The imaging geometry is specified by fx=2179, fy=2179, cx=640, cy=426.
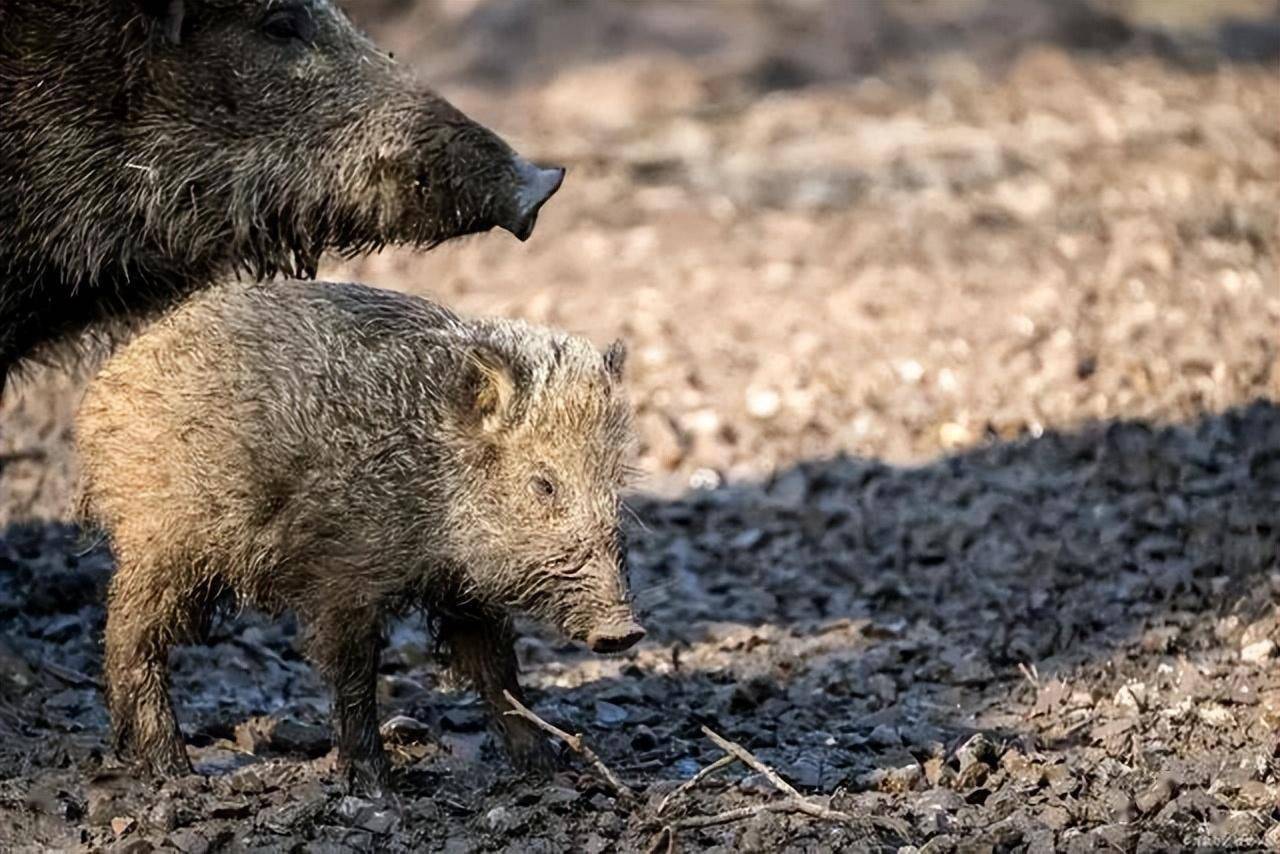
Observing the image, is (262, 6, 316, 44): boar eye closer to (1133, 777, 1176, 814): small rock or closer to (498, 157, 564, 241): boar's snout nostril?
(498, 157, 564, 241): boar's snout nostril

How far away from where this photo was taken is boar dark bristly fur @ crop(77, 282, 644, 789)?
17.5ft

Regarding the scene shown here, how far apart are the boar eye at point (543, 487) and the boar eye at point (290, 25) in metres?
1.51

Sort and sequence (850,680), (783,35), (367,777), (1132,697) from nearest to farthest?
(367,777)
(1132,697)
(850,680)
(783,35)

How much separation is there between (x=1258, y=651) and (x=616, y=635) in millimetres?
2213

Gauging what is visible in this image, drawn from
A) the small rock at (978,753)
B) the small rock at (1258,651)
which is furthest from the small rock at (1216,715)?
the small rock at (978,753)

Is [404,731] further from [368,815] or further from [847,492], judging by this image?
[847,492]

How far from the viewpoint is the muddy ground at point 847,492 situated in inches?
210

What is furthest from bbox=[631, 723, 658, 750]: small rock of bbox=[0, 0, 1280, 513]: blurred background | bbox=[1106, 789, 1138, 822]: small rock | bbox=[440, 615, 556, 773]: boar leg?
bbox=[0, 0, 1280, 513]: blurred background

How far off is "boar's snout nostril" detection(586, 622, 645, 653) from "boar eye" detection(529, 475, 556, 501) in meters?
0.37

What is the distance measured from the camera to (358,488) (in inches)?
211

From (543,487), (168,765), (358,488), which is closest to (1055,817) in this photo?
(543,487)

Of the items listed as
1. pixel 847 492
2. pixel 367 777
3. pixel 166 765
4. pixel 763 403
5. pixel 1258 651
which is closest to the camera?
pixel 367 777

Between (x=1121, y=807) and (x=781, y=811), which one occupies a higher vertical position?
(x=781, y=811)

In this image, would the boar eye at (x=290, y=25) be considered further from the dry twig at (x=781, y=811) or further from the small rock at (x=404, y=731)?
the dry twig at (x=781, y=811)
